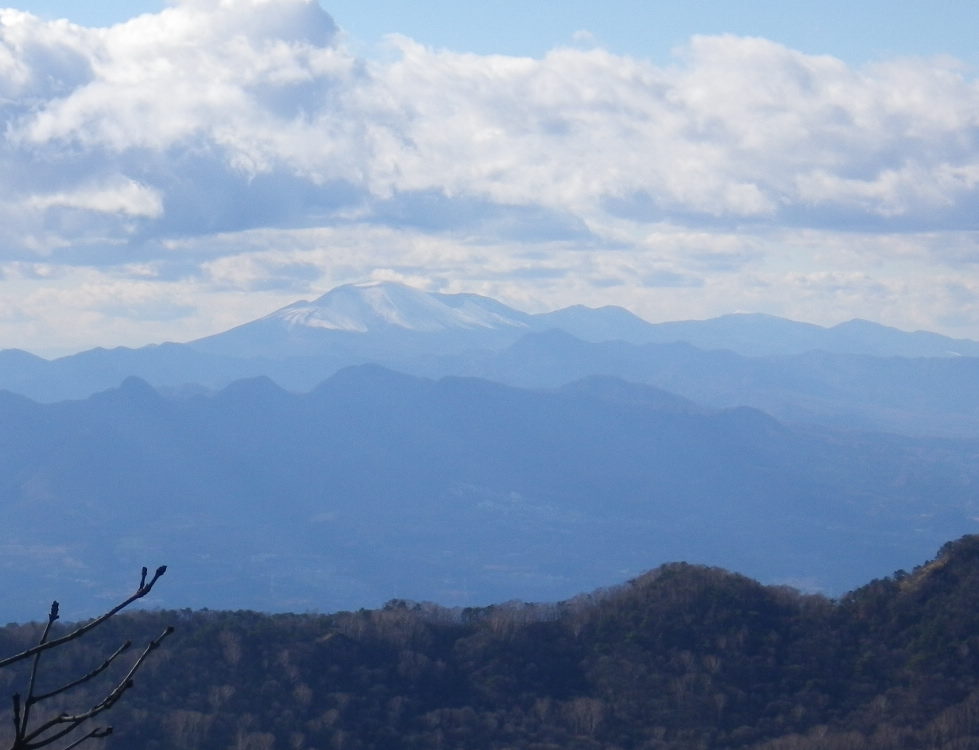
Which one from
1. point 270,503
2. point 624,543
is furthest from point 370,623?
point 270,503

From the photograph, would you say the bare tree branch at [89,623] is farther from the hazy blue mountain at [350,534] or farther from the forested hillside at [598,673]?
the hazy blue mountain at [350,534]

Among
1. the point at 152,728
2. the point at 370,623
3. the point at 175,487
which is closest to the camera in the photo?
the point at 152,728

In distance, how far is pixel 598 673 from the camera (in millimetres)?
37000

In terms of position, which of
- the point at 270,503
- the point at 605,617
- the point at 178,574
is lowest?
the point at 605,617

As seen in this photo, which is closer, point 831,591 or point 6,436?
point 831,591

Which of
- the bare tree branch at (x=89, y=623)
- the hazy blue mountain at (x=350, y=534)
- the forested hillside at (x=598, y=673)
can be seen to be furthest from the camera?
the hazy blue mountain at (x=350, y=534)

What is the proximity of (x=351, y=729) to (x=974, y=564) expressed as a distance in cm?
2199

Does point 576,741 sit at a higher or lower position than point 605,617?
lower

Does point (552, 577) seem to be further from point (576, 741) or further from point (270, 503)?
point (576, 741)

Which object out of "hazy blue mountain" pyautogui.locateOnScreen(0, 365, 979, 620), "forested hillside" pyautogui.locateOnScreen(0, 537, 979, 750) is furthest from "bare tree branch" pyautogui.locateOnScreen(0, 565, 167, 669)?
"hazy blue mountain" pyautogui.locateOnScreen(0, 365, 979, 620)

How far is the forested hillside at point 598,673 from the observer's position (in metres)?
32.4

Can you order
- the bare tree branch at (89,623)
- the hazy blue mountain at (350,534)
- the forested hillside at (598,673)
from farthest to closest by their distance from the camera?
the hazy blue mountain at (350,534), the forested hillside at (598,673), the bare tree branch at (89,623)

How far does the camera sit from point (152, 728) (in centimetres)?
3161

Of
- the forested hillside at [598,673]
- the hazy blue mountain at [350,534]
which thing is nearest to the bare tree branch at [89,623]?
the forested hillside at [598,673]
